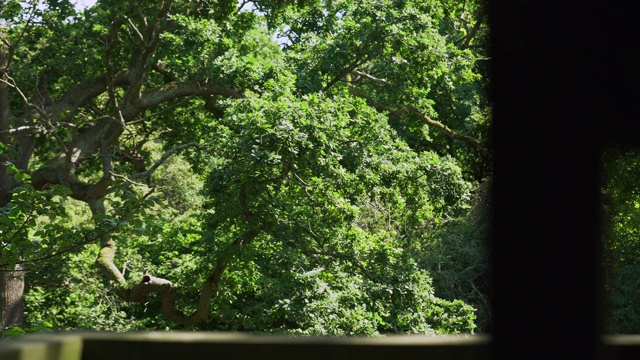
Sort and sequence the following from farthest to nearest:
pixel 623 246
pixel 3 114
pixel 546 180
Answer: pixel 623 246 < pixel 3 114 < pixel 546 180

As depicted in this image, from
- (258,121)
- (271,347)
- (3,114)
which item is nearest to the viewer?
(271,347)

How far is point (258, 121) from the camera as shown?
9312 millimetres

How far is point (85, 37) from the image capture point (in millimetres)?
12094

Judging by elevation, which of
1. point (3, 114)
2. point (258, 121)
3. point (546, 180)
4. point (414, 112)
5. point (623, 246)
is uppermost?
point (414, 112)

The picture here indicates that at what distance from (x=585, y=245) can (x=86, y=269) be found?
40.6 ft

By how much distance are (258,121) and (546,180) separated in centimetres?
839

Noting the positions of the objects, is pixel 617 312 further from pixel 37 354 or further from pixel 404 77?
pixel 37 354

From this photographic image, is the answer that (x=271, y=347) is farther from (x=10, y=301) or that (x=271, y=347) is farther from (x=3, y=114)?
(x=3, y=114)

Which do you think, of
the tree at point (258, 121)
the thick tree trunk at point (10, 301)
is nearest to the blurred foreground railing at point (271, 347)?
the tree at point (258, 121)

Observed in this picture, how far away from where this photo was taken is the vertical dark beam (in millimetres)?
986

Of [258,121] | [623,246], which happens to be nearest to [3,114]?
[258,121]

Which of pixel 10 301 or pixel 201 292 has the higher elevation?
pixel 201 292

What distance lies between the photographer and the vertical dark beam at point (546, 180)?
986mm

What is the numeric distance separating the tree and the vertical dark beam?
272 inches
